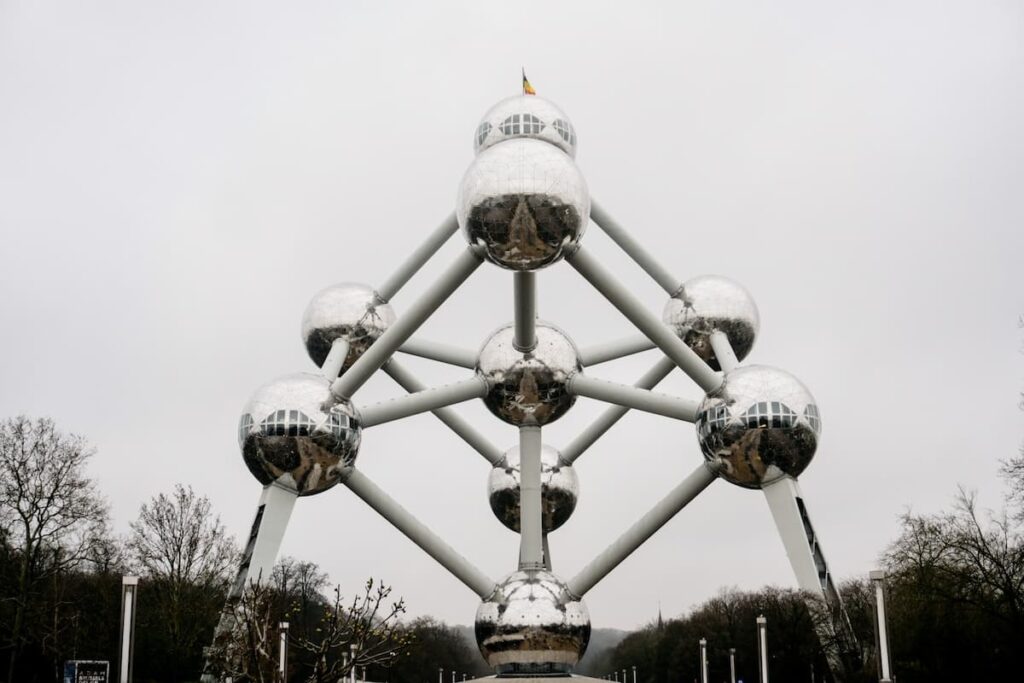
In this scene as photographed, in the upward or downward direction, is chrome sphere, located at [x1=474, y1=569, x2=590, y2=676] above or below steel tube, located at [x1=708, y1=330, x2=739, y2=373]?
below

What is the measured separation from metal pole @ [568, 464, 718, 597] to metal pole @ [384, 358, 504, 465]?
3146 millimetres

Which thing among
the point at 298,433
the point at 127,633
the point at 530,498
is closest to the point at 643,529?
the point at 530,498

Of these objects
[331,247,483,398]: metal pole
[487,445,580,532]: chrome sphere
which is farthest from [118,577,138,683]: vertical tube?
[487,445,580,532]: chrome sphere

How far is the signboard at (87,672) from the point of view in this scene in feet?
70.2

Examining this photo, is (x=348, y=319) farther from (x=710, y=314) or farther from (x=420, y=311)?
(x=710, y=314)

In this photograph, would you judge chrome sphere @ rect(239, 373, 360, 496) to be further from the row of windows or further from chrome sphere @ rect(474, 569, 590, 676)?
the row of windows

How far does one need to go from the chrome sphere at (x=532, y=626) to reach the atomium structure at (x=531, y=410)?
2cm

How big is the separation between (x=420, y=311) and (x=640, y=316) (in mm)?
2931

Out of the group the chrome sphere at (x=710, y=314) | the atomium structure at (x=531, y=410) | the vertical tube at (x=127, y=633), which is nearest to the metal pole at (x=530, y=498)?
the atomium structure at (x=531, y=410)

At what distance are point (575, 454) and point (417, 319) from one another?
552cm

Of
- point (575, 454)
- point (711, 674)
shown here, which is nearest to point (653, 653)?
point (711, 674)

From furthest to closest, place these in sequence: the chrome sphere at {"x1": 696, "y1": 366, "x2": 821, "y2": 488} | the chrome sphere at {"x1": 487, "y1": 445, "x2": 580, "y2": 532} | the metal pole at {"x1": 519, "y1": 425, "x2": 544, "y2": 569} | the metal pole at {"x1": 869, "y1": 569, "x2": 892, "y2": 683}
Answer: the chrome sphere at {"x1": 487, "y1": 445, "x2": 580, "y2": 532} < the metal pole at {"x1": 519, "y1": 425, "x2": 544, "y2": 569} < the chrome sphere at {"x1": 696, "y1": 366, "x2": 821, "y2": 488} < the metal pole at {"x1": 869, "y1": 569, "x2": 892, "y2": 683}

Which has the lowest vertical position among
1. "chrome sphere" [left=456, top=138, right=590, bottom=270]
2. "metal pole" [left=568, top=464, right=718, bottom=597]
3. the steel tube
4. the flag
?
"metal pole" [left=568, top=464, right=718, bottom=597]

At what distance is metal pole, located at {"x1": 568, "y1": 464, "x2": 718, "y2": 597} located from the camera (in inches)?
633
